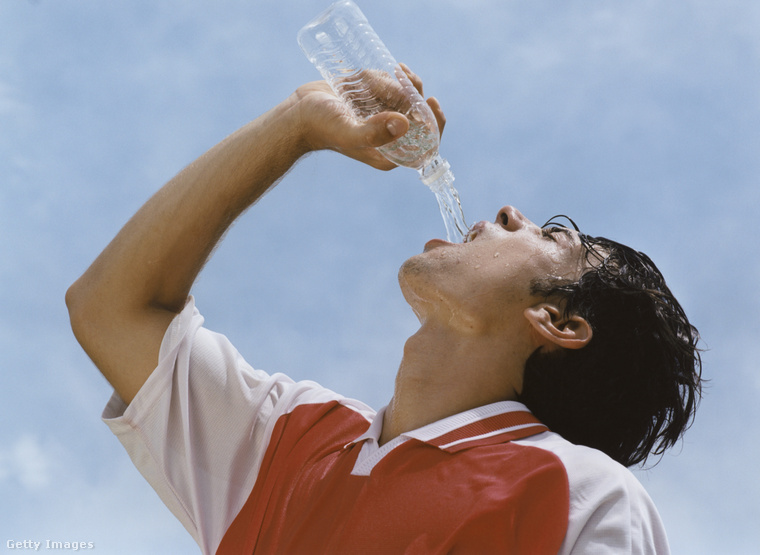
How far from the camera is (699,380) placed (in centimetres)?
262

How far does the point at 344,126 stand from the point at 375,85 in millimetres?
258

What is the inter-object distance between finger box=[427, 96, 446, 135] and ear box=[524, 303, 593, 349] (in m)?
0.71

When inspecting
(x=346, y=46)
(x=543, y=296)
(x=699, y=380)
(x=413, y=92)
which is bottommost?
(x=699, y=380)

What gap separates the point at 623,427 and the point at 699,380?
329 mm

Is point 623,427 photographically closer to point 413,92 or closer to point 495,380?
point 495,380

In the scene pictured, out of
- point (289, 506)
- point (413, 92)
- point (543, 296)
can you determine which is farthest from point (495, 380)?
point (413, 92)

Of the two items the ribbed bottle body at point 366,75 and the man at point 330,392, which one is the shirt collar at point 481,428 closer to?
the man at point 330,392

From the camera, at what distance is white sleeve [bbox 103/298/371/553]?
2414 mm

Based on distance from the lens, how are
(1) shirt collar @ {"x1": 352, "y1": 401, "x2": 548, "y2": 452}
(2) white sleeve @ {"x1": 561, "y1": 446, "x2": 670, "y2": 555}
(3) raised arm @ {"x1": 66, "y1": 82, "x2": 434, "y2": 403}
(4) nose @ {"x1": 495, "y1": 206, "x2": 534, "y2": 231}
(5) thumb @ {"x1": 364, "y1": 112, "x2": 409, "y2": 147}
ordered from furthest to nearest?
1. (4) nose @ {"x1": 495, "y1": 206, "x2": 534, "y2": 231}
2. (3) raised arm @ {"x1": 66, "y1": 82, "x2": 434, "y2": 403}
3. (5) thumb @ {"x1": 364, "y1": 112, "x2": 409, "y2": 147}
4. (1) shirt collar @ {"x1": 352, "y1": 401, "x2": 548, "y2": 452}
5. (2) white sleeve @ {"x1": 561, "y1": 446, "x2": 670, "y2": 555}

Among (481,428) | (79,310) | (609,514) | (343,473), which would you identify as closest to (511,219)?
(481,428)

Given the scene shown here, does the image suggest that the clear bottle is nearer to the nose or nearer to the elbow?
the nose

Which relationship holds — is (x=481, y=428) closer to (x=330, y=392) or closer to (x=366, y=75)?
(x=330, y=392)

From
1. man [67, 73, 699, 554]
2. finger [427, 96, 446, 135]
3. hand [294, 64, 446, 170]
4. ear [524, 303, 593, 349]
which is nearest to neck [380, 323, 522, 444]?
man [67, 73, 699, 554]

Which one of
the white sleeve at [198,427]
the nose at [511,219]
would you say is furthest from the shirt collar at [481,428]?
the nose at [511,219]
